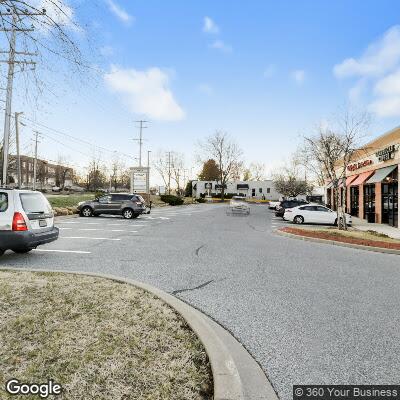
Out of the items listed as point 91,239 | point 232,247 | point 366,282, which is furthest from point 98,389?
point 91,239

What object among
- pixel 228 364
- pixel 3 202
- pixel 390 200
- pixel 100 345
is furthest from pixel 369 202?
pixel 100 345

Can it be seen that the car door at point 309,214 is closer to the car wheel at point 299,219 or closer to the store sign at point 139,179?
the car wheel at point 299,219

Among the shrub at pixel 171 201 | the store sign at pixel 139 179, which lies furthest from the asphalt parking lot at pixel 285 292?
the shrub at pixel 171 201

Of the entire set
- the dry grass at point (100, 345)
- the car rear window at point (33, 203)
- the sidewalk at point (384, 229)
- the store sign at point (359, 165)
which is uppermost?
the store sign at point (359, 165)

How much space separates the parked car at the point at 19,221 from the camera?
795 cm

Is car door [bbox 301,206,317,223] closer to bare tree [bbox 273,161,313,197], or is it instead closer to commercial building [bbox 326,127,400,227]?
commercial building [bbox 326,127,400,227]

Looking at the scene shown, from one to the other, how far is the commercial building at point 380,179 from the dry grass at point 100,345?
1697 centimetres

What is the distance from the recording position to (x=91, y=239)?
12328 millimetres

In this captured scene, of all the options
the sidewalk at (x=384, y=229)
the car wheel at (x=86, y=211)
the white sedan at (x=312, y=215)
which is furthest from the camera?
the car wheel at (x=86, y=211)

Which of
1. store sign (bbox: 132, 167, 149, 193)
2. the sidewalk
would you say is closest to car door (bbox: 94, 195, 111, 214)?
the sidewalk

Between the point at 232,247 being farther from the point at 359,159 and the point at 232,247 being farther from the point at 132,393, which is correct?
the point at 359,159

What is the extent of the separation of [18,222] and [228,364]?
255 inches

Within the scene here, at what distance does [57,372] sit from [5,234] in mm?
5756

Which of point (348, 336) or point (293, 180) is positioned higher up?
point (293, 180)
